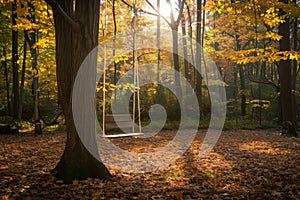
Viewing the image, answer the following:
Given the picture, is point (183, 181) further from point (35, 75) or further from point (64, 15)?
point (35, 75)

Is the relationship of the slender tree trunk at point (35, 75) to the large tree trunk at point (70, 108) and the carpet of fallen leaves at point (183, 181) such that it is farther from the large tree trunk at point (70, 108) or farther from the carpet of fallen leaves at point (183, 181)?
the large tree trunk at point (70, 108)

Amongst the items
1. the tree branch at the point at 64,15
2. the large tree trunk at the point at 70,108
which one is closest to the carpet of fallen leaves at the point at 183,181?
the large tree trunk at the point at 70,108

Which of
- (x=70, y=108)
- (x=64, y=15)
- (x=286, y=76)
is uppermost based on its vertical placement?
(x=64, y=15)

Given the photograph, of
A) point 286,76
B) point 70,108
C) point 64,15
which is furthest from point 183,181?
point 286,76

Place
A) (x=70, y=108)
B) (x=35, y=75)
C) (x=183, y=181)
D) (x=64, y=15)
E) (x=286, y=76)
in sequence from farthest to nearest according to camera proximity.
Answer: (x=286, y=76)
(x=35, y=75)
(x=70, y=108)
(x=183, y=181)
(x=64, y=15)

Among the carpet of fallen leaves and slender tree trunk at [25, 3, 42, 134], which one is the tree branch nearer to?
the carpet of fallen leaves

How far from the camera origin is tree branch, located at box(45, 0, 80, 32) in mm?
3312

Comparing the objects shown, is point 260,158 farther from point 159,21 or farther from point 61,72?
point 159,21

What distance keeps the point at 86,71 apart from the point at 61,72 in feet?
1.68

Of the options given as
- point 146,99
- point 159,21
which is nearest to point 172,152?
point 146,99

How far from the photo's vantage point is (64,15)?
11.1ft

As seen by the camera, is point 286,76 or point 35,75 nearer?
point 35,75

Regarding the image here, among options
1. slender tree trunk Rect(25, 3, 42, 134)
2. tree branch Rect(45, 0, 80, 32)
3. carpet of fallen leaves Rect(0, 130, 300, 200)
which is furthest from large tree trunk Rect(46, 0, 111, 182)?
slender tree trunk Rect(25, 3, 42, 134)

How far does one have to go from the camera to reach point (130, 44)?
1594 cm
